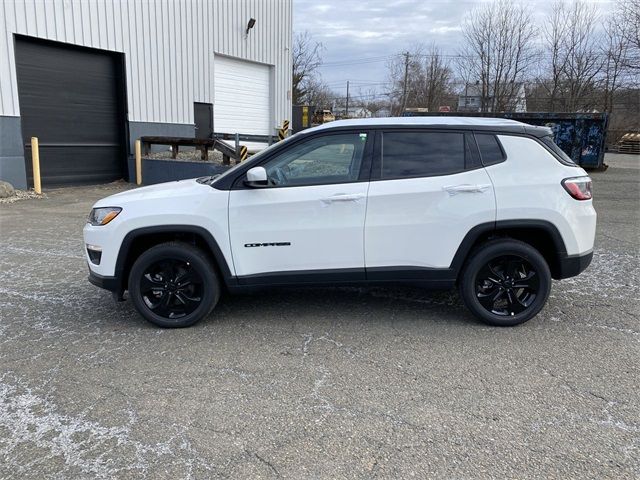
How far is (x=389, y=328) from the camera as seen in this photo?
4.58m

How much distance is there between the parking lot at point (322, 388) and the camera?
2.78 meters

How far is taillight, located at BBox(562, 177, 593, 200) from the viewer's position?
438cm

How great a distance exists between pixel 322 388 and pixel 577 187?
2.72m

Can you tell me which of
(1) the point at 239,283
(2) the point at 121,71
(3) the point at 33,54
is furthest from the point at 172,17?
(1) the point at 239,283

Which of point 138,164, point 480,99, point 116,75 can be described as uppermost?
point 480,99

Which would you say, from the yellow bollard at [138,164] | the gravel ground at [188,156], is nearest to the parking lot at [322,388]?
the gravel ground at [188,156]

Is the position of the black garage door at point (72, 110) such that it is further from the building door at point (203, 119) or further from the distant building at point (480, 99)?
the distant building at point (480, 99)

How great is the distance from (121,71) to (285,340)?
1405cm

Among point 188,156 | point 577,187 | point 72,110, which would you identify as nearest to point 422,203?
point 577,187

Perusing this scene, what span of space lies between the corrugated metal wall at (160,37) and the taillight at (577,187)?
1331 centimetres

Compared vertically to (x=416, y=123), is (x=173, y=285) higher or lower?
lower

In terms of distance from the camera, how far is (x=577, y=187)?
439cm

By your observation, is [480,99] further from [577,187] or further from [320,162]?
[320,162]

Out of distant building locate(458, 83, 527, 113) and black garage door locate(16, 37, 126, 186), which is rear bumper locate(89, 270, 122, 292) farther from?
distant building locate(458, 83, 527, 113)
